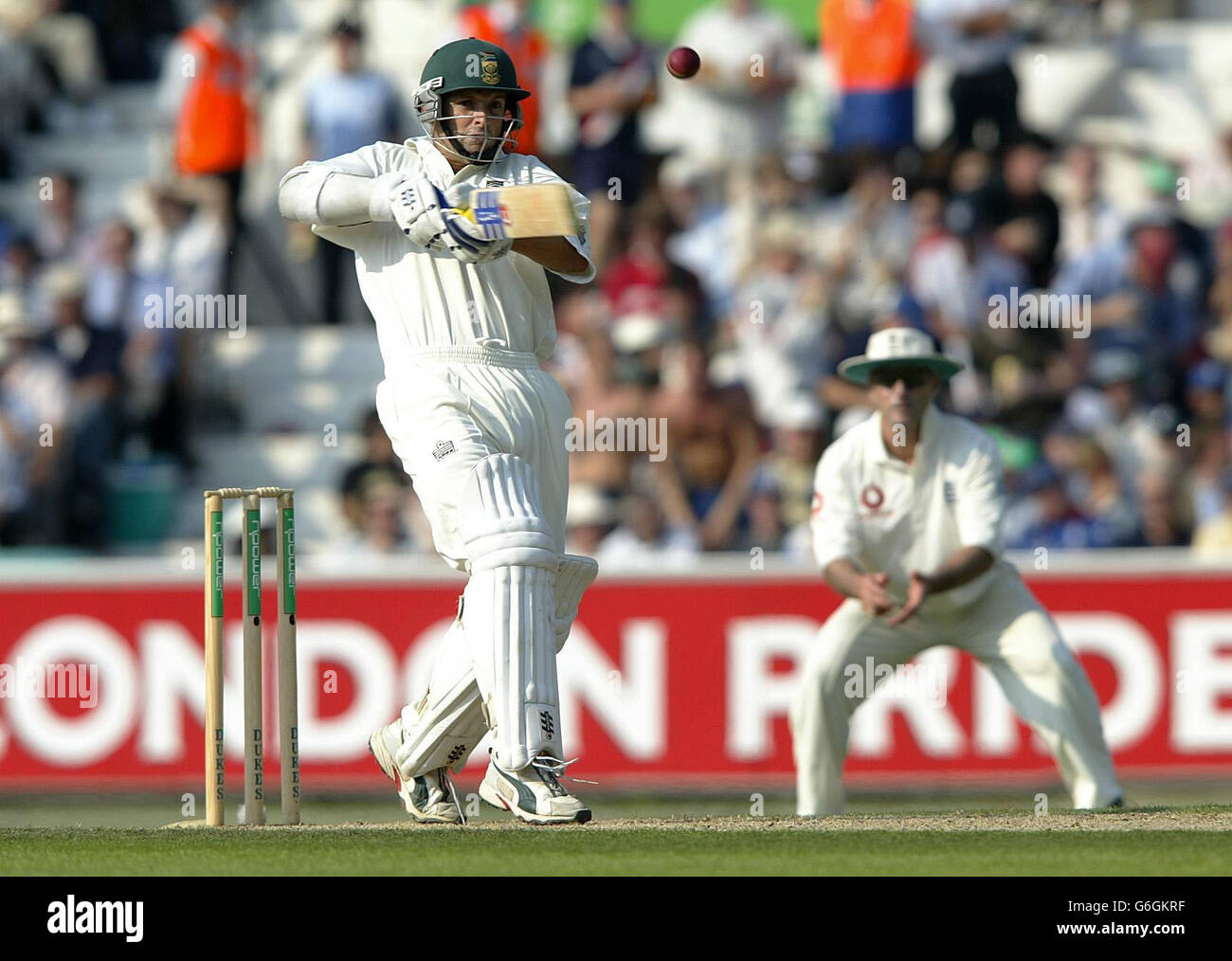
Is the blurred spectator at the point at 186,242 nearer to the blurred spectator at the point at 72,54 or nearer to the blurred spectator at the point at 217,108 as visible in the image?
the blurred spectator at the point at 217,108

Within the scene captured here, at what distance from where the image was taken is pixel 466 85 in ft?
21.5

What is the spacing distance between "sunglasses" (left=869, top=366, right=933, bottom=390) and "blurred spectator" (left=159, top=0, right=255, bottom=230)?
5.83 metres

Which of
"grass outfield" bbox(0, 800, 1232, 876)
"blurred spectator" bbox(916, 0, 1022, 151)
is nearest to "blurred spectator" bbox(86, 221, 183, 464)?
"blurred spectator" bbox(916, 0, 1022, 151)

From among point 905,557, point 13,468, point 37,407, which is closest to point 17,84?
point 37,407

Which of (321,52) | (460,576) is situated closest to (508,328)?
(460,576)

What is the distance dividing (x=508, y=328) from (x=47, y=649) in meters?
5.15

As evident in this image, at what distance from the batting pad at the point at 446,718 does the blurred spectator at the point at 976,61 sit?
7873 mm

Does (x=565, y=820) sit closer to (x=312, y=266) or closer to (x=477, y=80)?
(x=477, y=80)

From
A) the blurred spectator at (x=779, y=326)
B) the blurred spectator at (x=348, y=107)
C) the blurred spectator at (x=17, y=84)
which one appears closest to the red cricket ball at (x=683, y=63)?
the blurred spectator at (x=779, y=326)

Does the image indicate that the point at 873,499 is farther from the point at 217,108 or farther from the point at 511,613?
the point at 217,108

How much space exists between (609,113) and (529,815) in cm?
808
